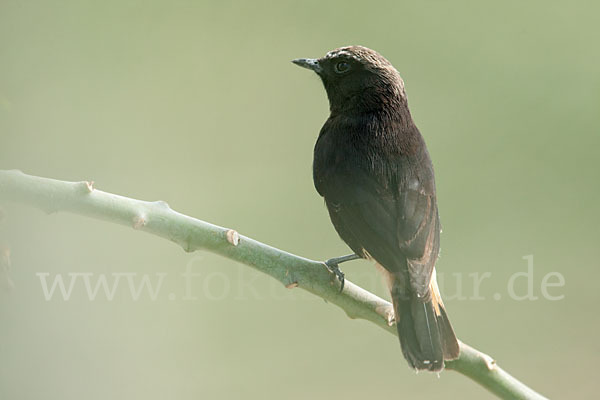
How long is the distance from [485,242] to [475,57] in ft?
3.08

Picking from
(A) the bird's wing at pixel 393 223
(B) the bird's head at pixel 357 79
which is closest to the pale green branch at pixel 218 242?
(A) the bird's wing at pixel 393 223

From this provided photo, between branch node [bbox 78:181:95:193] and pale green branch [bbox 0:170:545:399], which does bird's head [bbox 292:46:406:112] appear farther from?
branch node [bbox 78:181:95:193]

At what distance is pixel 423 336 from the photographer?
1480mm

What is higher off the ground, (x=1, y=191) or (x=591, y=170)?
(x=591, y=170)

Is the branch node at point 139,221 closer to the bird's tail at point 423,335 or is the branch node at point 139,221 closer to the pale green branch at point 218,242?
the pale green branch at point 218,242

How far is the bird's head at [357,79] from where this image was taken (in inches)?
80.8

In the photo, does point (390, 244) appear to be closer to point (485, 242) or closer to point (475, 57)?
point (485, 242)

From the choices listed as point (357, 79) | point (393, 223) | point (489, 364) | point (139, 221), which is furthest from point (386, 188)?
point (139, 221)

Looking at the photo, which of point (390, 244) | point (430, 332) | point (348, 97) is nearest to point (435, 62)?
point (348, 97)

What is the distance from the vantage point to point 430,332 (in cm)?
151

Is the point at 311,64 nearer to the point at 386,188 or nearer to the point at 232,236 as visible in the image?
the point at 386,188

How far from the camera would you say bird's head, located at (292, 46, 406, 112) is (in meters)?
Result: 2.05

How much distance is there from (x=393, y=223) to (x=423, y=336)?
356 mm

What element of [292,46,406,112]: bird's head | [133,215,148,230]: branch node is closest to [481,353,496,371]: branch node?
[133,215,148,230]: branch node
